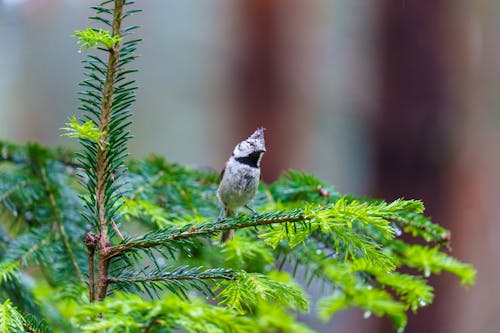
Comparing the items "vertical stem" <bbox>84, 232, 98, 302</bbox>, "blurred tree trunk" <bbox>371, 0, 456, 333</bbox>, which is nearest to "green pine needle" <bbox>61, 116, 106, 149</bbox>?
"vertical stem" <bbox>84, 232, 98, 302</bbox>

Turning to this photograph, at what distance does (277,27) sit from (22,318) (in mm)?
4046

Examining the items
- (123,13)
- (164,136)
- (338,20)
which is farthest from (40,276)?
(164,136)

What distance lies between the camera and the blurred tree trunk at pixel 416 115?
298cm

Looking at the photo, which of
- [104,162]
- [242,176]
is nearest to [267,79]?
[242,176]

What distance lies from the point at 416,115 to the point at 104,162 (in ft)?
8.41

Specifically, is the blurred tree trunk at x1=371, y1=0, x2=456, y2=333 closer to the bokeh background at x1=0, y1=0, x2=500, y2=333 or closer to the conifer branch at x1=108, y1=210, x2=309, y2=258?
the bokeh background at x1=0, y1=0, x2=500, y2=333

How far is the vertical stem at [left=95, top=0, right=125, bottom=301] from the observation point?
80cm

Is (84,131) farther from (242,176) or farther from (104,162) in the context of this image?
(242,176)

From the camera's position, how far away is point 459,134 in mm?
3006

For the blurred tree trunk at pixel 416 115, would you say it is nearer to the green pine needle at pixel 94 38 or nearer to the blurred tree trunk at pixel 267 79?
the blurred tree trunk at pixel 267 79

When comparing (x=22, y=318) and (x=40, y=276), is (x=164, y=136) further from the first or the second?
(x=22, y=318)

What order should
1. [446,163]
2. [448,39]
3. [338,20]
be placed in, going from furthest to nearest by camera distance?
[338,20]
[448,39]
[446,163]

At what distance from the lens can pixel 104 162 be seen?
2.78ft

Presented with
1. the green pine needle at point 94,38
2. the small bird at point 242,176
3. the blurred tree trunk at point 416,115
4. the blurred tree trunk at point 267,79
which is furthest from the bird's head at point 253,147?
the blurred tree trunk at point 267,79
